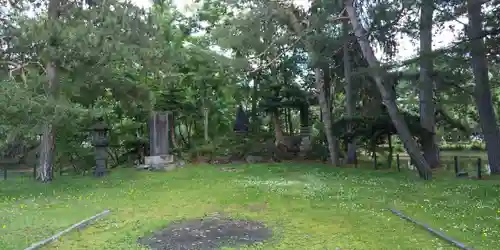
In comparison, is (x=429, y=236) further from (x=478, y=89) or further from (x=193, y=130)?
(x=193, y=130)

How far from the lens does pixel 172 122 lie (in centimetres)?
2166

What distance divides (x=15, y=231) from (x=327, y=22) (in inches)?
437

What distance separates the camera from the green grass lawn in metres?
6.02

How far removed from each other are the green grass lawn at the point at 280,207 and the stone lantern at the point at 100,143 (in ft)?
3.05

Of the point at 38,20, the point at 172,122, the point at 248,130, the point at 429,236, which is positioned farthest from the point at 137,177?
the point at 429,236

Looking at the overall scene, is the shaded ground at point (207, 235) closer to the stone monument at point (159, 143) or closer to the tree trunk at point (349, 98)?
the stone monument at point (159, 143)

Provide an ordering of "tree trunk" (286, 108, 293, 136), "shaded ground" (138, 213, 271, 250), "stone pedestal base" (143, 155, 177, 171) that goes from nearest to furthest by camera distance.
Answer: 1. "shaded ground" (138, 213, 271, 250)
2. "stone pedestal base" (143, 155, 177, 171)
3. "tree trunk" (286, 108, 293, 136)

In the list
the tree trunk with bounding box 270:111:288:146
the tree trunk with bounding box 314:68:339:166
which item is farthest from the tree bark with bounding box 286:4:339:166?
the tree trunk with bounding box 270:111:288:146

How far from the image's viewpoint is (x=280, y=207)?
340 inches

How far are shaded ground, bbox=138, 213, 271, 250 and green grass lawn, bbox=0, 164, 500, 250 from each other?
26 centimetres

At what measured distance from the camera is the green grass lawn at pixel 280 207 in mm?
6016

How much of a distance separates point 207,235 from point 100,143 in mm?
9454

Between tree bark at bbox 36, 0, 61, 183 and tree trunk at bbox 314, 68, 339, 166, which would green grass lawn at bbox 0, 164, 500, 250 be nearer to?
tree bark at bbox 36, 0, 61, 183

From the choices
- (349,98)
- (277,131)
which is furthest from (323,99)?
(277,131)
